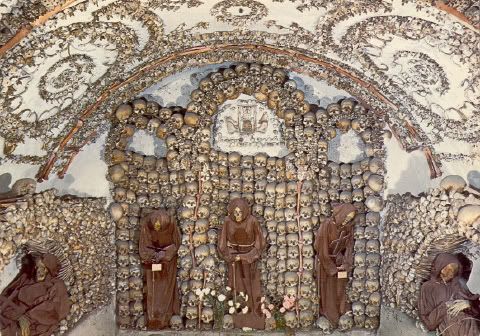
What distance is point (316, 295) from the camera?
7.08m

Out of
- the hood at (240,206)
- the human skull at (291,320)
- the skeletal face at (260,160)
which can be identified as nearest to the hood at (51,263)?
the hood at (240,206)

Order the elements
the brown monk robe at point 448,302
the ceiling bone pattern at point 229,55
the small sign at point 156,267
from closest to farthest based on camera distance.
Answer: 1. the ceiling bone pattern at point 229,55
2. the brown monk robe at point 448,302
3. the small sign at point 156,267

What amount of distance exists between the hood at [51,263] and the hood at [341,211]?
8.52ft

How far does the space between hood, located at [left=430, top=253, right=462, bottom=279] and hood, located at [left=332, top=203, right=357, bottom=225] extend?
107cm

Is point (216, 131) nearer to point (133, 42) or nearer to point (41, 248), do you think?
point (133, 42)

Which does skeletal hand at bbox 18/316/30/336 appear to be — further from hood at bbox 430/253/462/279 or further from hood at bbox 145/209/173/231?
hood at bbox 430/253/462/279

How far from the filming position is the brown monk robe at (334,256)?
271 inches

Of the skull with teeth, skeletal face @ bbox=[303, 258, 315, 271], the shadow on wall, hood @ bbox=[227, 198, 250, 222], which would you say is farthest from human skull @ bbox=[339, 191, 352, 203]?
the skull with teeth

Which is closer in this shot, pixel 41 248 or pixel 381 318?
pixel 41 248

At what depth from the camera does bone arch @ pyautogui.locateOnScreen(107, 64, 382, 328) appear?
22.5 ft

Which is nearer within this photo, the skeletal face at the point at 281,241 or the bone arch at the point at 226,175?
the bone arch at the point at 226,175

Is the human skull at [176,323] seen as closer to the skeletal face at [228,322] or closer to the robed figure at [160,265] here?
the robed figure at [160,265]

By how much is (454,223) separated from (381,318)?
1.66 meters

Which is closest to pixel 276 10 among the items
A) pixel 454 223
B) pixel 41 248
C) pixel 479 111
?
pixel 479 111
